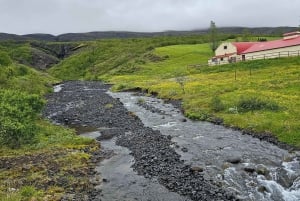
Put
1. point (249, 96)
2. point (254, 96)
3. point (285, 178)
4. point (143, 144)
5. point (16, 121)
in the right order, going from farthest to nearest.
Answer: point (249, 96) < point (254, 96) < point (143, 144) < point (16, 121) < point (285, 178)

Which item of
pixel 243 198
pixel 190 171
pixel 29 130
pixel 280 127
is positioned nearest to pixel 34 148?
pixel 29 130

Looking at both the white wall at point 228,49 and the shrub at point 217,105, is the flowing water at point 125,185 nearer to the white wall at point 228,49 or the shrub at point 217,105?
the shrub at point 217,105

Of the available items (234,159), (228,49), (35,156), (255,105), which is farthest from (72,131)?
(228,49)

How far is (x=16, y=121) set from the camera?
3619 centimetres

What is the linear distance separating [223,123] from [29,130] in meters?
22.2

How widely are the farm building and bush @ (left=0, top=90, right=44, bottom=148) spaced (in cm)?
7453

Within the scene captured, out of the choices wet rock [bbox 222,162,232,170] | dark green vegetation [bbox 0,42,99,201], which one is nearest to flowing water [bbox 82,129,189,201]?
dark green vegetation [bbox 0,42,99,201]

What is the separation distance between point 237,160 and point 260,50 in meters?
77.9

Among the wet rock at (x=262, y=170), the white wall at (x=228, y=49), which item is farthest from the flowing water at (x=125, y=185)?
the white wall at (x=228, y=49)

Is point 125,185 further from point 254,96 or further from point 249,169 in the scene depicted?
point 254,96

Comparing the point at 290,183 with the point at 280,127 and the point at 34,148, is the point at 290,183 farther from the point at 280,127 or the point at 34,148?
the point at 34,148

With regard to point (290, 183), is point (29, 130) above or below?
above

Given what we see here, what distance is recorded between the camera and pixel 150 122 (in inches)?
1986

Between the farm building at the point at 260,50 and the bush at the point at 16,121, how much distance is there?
74.5 metres
